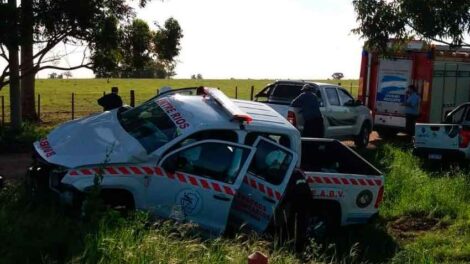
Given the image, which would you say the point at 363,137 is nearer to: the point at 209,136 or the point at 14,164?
the point at 14,164

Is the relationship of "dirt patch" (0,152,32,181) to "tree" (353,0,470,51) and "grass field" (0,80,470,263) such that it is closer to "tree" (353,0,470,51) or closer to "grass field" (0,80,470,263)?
"grass field" (0,80,470,263)

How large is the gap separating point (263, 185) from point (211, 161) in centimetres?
73

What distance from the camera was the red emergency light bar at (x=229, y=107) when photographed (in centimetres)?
747

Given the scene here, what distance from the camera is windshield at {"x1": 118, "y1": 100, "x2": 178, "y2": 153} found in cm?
734

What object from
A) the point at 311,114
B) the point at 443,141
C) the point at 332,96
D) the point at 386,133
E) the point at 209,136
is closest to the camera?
the point at 209,136

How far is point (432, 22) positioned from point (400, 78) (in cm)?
731

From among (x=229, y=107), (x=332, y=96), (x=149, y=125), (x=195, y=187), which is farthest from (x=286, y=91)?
(x=195, y=187)

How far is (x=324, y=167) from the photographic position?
962 centimetres

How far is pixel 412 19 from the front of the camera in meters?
12.8

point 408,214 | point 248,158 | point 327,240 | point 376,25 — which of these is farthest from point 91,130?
point 376,25

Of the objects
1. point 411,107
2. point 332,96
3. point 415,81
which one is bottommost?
point 411,107

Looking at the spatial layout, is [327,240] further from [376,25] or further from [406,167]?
[376,25]

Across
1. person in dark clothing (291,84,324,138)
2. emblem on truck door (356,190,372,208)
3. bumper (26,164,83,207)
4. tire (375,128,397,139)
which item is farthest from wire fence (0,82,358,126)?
emblem on truck door (356,190,372,208)

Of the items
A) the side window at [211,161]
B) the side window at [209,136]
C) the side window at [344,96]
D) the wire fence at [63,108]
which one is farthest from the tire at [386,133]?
the side window at [211,161]
